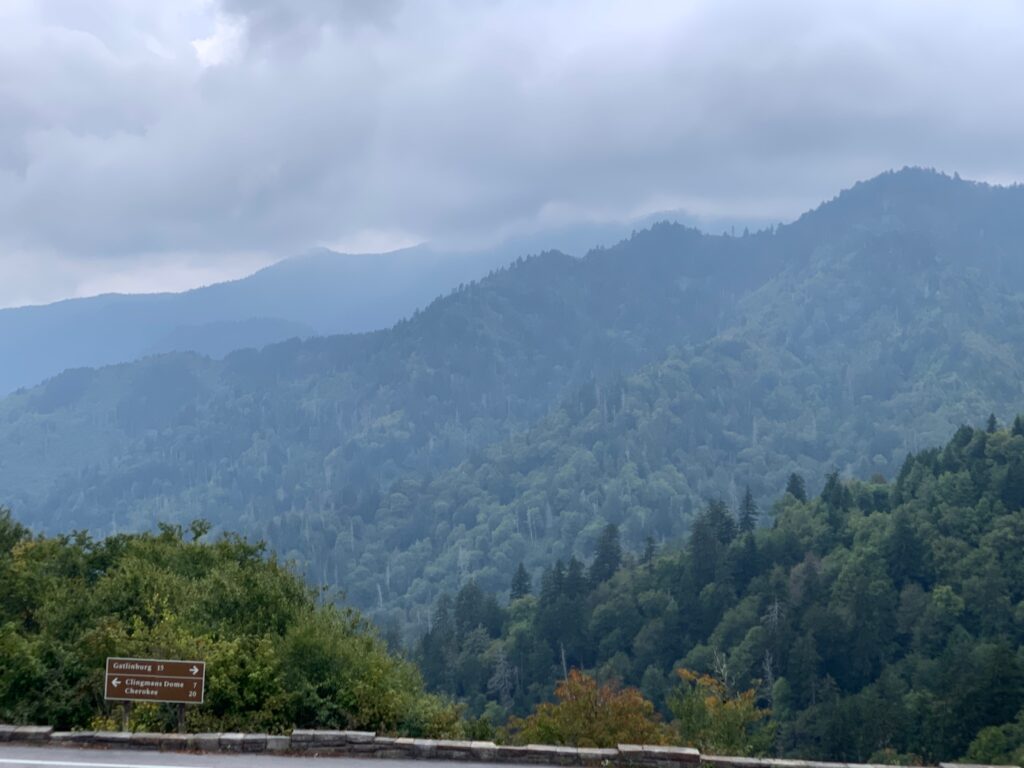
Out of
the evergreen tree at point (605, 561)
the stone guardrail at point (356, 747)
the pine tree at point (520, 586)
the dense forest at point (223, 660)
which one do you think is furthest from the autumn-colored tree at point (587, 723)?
the pine tree at point (520, 586)

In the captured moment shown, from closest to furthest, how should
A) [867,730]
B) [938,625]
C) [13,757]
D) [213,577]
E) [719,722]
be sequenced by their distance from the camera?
[13,757]
[213,577]
[719,722]
[867,730]
[938,625]

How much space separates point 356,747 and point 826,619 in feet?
272

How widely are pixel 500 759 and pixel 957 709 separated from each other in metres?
54.6

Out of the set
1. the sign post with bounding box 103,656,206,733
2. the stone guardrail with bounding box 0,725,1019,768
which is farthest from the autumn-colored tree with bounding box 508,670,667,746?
→ the sign post with bounding box 103,656,206,733

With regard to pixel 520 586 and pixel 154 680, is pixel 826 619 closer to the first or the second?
pixel 520 586

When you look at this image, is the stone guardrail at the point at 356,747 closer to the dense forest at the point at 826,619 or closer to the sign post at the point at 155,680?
the sign post at the point at 155,680

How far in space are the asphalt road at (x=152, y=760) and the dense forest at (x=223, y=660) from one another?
1.92 m

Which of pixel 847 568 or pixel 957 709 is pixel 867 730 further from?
pixel 847 568

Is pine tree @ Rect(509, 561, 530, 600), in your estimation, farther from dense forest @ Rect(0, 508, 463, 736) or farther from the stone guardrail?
the stone guardrail

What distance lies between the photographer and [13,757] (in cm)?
1470

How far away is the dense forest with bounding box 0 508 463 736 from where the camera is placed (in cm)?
1795

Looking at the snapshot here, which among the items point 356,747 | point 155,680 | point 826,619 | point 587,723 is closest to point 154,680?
point 155,680

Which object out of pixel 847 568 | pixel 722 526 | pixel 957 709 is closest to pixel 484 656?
pixel 722 526

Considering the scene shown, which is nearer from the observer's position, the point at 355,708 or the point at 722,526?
the point at 355,708
